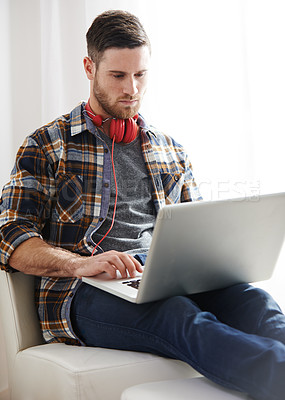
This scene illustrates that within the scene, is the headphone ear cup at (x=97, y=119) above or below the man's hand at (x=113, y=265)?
above

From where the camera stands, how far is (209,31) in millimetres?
1952

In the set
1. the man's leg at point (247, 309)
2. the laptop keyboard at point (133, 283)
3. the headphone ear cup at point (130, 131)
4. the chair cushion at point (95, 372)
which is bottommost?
the chair cushion at point (95, 372)

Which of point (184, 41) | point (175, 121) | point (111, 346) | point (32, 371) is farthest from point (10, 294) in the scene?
point (184, 41)

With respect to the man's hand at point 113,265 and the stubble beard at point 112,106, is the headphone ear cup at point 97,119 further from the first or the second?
the man's hand at point 113,265

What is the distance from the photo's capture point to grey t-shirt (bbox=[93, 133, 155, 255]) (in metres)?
1.52

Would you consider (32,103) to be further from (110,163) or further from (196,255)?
(196,255)

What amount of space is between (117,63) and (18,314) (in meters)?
0.80

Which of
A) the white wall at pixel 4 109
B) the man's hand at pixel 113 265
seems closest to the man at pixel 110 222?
the man's hand at pixel 113 265

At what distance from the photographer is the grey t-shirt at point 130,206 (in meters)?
1.52

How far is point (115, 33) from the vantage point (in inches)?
61.9

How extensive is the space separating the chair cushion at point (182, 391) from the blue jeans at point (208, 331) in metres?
0.02

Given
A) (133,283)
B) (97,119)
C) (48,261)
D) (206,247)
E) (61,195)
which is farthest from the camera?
(97,119)

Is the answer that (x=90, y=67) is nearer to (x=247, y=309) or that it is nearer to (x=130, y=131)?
(x=130, y=131)

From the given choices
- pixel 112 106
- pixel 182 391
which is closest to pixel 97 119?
pixel 112 106
